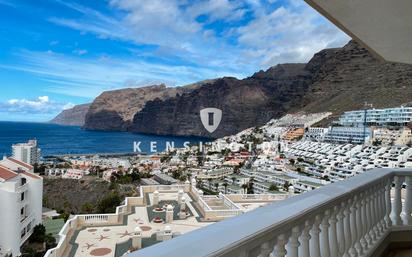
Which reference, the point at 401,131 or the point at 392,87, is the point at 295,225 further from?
the point at 392,87

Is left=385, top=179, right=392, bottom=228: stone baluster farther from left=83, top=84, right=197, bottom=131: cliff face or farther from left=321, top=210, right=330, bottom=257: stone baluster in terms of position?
left=83, top=84, right=197, bottom=131: cliff face

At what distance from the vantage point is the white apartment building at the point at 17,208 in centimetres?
1012

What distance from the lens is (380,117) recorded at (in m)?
26.8

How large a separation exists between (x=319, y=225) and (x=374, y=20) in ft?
2.72

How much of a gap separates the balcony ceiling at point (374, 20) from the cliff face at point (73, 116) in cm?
11124

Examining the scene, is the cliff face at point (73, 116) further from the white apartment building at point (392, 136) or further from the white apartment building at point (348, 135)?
the white apartment building at point (392, 136)

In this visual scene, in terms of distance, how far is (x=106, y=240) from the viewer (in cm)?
820

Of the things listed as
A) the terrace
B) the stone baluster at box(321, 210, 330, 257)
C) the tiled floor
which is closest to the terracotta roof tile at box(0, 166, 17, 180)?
the terrace

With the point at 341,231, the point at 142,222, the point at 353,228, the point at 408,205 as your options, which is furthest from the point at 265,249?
the point at 142,222

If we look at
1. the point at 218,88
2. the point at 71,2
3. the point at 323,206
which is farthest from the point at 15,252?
the point at 218,88

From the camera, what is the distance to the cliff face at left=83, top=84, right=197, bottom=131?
8825 centimetres

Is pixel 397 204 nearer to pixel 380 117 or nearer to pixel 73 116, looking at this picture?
pixel 380 117

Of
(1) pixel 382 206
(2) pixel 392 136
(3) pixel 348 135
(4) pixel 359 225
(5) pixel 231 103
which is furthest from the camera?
(5) pixel 231 103

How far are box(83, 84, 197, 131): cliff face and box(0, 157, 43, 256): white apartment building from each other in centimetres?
7506
